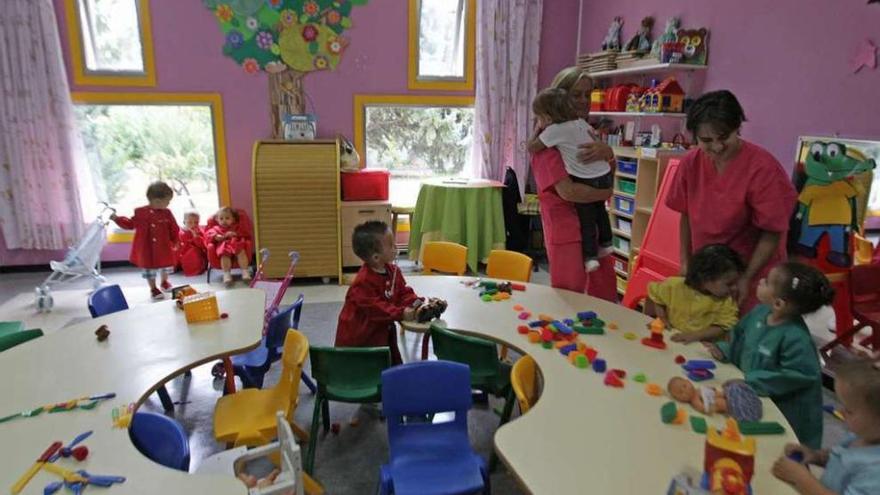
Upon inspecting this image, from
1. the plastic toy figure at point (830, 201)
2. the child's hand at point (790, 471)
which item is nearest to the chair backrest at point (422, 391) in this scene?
the child's hand at point (790, 471)

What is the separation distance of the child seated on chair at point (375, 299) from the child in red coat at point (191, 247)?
10.1 feet

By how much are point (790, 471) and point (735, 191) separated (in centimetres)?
115

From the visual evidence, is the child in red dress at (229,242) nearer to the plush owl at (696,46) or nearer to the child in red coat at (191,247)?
the child in red coat at (191,247)

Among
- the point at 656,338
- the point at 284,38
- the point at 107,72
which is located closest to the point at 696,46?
the point at 656,338

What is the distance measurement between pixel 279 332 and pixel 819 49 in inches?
123

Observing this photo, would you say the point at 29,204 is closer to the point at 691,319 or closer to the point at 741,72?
the point at 691,319

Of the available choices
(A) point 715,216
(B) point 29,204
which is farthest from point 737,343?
(B) point 29,204

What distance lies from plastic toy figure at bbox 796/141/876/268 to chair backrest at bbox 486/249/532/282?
1423 mm

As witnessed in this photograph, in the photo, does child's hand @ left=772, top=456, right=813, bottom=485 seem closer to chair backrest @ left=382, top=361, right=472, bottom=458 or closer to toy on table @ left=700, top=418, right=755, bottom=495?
toy on table @ left=700, top=418, right=755, bottom=495

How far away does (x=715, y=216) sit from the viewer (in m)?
2.22

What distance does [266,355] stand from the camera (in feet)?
8.82

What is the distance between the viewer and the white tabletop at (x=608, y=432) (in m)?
1.33

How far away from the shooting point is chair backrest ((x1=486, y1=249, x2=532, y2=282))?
314 cm

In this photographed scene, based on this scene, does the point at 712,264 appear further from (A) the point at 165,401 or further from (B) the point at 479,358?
(A) the point at 165,401
